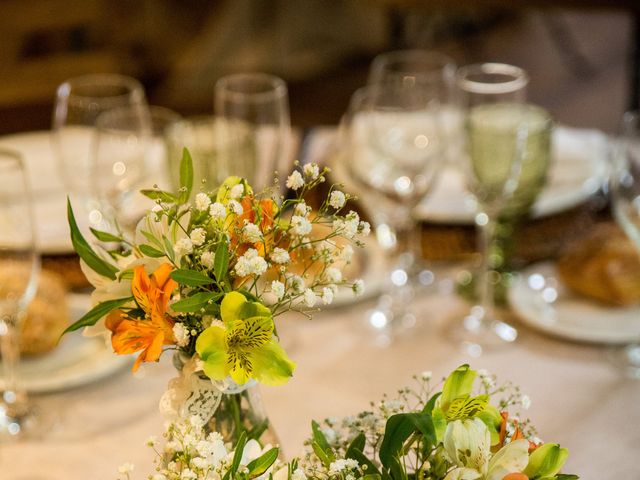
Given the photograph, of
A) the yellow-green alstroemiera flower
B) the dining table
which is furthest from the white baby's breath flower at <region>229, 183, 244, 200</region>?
the dining table

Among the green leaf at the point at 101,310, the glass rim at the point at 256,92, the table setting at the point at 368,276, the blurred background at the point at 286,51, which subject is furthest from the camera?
the blurred background at the point at 286,51

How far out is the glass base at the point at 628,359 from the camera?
1.23 meters

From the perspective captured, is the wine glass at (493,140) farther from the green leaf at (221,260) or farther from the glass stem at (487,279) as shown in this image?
the green leaf at (221,260)

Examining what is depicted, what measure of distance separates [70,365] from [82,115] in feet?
1.22

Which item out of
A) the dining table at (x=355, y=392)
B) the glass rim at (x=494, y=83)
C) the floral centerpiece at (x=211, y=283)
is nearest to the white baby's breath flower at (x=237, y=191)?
the floral centerpiece at (x=211, y=283)

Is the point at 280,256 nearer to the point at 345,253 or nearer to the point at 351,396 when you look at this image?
the point at 345,253

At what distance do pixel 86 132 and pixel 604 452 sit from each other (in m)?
0.82

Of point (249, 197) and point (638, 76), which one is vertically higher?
point (249, 197)

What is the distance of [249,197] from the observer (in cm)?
73

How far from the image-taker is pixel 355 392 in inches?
47.5

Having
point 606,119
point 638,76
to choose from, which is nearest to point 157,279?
point 638,76

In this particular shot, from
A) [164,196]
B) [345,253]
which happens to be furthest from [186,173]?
[345,253]

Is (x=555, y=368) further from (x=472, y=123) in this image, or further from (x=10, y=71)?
(x=10, y=71)

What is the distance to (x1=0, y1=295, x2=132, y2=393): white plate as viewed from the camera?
1.22 meters
